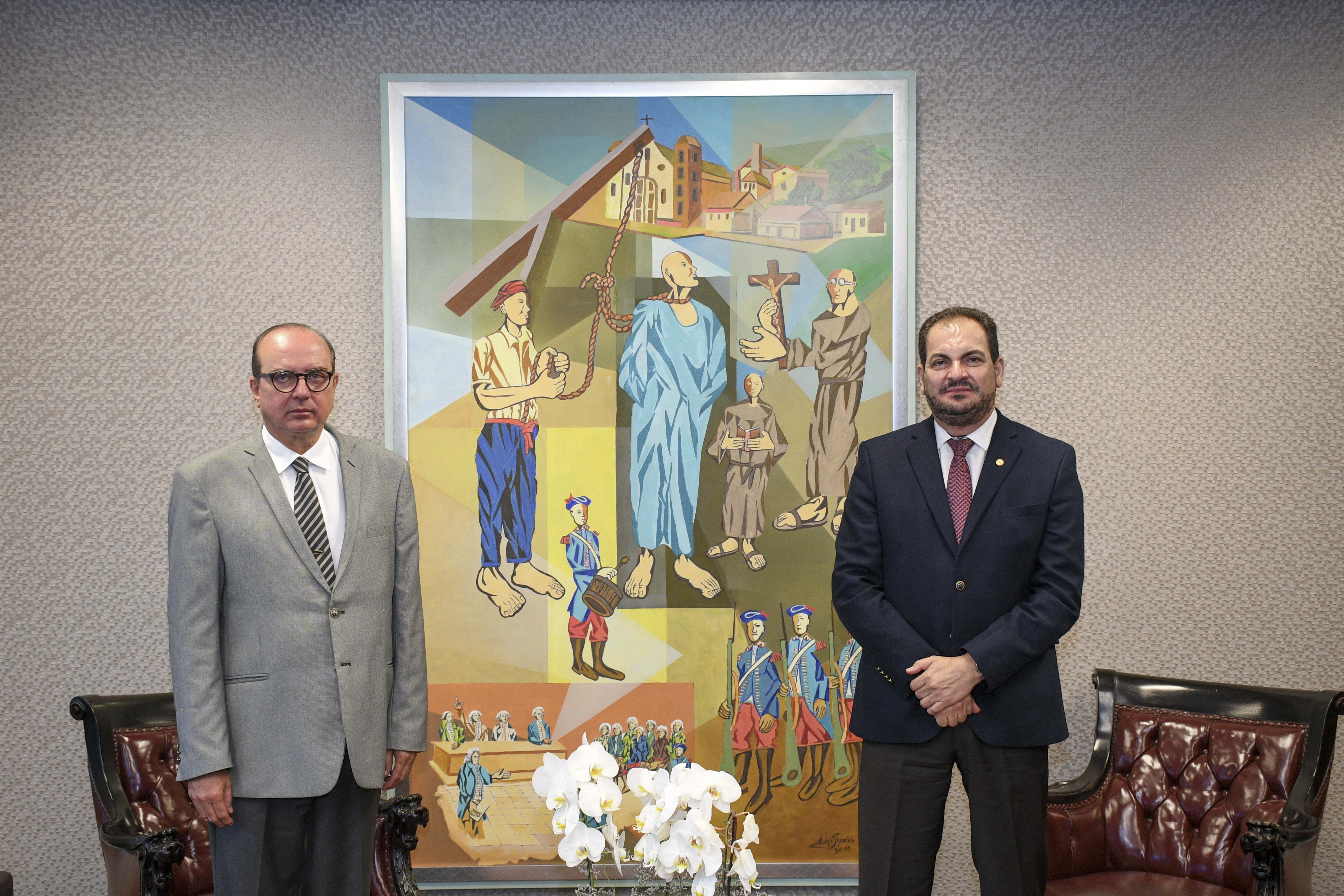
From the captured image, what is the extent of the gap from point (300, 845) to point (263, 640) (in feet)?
1.67

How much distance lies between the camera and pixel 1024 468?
2.16 meters

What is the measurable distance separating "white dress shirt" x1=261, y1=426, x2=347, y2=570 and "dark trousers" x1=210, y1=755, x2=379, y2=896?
0.54 metres

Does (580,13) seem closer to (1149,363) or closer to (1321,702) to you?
(1149,363)

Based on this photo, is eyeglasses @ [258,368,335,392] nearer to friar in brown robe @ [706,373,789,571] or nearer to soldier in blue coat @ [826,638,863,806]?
friar in brown robe @ [706,373,789,571]

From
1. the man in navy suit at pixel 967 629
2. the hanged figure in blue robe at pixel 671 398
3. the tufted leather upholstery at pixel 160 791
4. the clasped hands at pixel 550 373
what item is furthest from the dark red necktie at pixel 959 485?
the tufted leather upholstery at pixel 160 791

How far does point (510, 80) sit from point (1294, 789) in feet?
10.8

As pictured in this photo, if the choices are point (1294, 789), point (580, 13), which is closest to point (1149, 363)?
point (1294, 789)

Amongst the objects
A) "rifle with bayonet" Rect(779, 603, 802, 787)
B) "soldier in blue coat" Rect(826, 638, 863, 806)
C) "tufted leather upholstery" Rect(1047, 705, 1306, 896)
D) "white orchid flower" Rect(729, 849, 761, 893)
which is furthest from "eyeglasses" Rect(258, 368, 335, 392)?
"tufted leather upholstery" Rect(1047, 705, 1306, 896)

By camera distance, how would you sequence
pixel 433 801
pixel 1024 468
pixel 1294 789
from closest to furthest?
pixel 1024 468
pixel 1294 789
pixel 433 801

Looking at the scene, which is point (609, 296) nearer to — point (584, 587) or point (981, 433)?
point (584, 587)

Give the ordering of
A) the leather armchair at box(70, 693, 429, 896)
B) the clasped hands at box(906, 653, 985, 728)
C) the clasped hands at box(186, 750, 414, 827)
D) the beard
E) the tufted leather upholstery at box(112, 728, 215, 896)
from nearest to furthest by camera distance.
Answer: the clasped hands at box(186, 750, 414, 827)
the clasped hands at box(906, 653, 985, 728)
the beard
the leather armchair at box(70, 693, 429, 896)
the tufted leather upholstery at box(112, 728, 215, 896)

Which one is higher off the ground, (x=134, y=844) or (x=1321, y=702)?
(x=1321, y=702)

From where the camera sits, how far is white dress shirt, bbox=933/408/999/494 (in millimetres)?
2197

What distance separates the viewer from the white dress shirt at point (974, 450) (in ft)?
7.21
